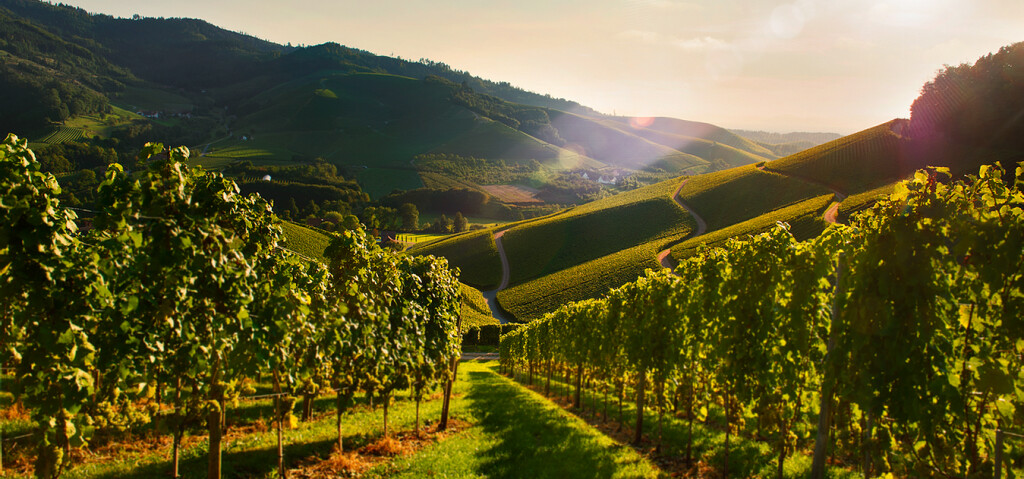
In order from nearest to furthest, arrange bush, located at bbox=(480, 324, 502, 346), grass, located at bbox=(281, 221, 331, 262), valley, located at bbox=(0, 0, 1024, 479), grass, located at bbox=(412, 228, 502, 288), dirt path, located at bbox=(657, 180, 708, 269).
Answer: valley, located at bbox=(0, 0, 1024, 479), bush, located at bbox=(480, 324, 502, 346), dirt path, located at bbox=(657, 180, 708, 269), grass, located at bbox=(281, 221, 331, 262), grass, located at bbox=(412, 228, 502, 288)

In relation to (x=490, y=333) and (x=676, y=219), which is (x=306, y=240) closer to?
(x=490, y=333)

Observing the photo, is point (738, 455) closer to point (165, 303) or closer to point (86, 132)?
point (165, 303)

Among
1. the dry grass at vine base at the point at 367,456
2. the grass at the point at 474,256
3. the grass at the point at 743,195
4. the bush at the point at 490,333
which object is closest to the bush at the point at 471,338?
the bush at the point at 490,333

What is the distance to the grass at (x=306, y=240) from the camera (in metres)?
80.5

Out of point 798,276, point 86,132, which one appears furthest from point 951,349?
point 86,132

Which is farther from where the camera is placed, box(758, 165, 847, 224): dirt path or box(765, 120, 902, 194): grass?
box(765, 120, 902, 194): grass

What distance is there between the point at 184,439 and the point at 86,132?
229784 mm

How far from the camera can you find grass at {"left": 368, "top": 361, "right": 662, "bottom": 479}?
11.1 meters

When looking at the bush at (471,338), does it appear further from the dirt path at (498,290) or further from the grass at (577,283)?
the grass at (577,283)

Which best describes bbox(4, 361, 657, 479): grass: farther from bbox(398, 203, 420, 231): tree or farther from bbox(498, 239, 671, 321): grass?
bbox(398, 203, 420, 231): tree

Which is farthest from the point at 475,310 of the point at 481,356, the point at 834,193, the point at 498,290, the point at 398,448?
the point at 834,193

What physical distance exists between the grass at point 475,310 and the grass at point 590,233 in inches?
425

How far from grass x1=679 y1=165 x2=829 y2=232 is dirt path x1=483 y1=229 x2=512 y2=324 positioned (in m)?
38.3

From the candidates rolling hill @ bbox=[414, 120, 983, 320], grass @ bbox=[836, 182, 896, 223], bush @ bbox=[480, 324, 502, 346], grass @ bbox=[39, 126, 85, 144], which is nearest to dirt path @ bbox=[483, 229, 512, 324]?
rolling hill @ bbox=[414, 120, 983, 320]
